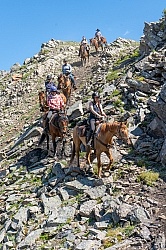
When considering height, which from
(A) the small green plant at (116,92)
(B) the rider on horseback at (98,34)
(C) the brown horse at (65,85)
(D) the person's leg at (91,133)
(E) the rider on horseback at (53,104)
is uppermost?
(B) the rider on horseback at (98,34)

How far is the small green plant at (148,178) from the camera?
10867 mm

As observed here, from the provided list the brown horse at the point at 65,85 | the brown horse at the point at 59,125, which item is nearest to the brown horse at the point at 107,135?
the brown horse at the point at 59,125

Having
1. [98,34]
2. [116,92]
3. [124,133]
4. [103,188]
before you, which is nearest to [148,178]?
[103,188]

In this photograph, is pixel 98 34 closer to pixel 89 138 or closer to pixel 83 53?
pixel 83 53

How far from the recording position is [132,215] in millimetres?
8977

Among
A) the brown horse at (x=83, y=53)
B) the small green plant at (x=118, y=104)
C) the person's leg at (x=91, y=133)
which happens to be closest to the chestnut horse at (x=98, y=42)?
the brown horse at (x=83, y=53)

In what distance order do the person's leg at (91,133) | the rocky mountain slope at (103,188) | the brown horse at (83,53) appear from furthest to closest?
1. the brown horse at (83,53)
2. the person's leg at (91,133)
3. the rocky mountain slope at (103,188)

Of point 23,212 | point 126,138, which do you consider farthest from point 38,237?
point 126,138

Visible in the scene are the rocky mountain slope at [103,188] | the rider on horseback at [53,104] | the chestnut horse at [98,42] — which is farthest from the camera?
the chestnut horse at [98,42]

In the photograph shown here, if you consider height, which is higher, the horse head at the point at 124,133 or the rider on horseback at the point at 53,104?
the rider on horseback at the point at 53,104

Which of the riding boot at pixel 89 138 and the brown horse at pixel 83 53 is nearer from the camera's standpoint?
the riding boot at pixel 89 138

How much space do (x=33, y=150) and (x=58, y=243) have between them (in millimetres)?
8477

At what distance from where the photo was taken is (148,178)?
35.9 feet

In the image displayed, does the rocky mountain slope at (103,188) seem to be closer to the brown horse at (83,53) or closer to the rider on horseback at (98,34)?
the brown horse at (83,53)
